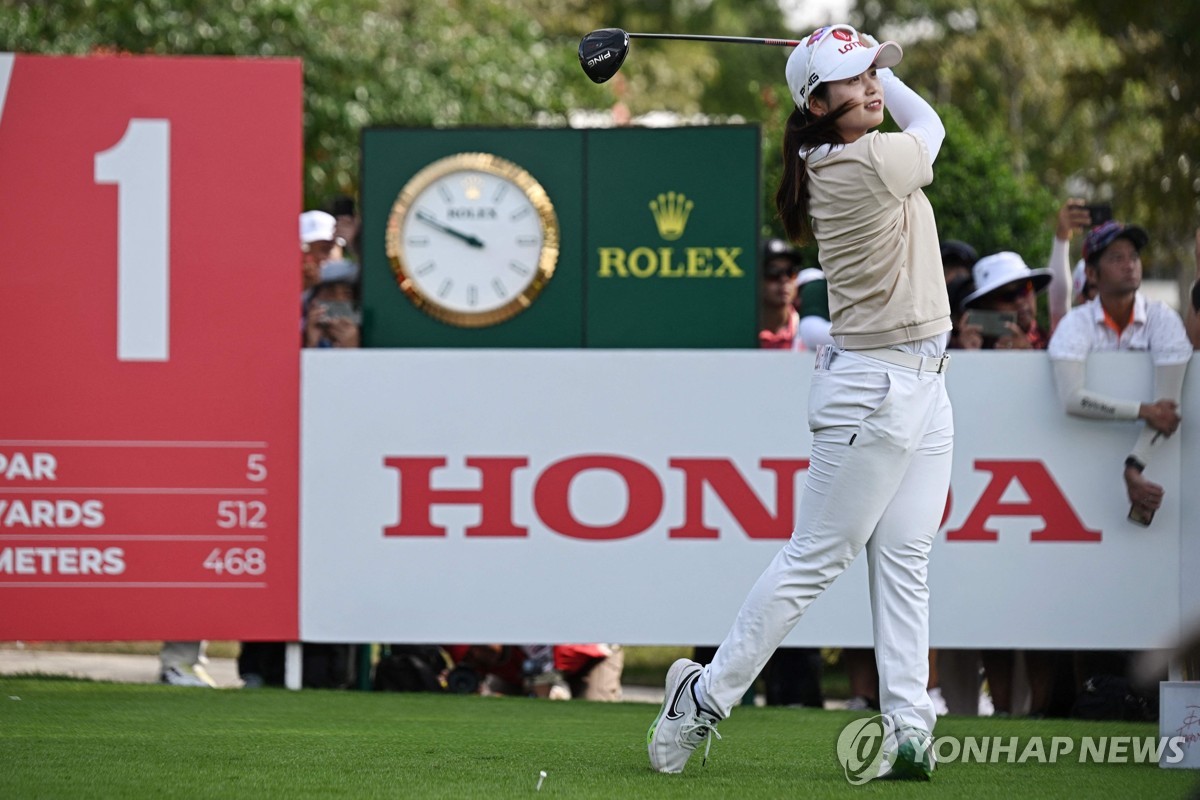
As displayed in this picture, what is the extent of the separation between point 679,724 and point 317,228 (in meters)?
5.04

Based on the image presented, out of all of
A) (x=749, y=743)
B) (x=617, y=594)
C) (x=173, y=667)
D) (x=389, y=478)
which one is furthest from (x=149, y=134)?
(x=749, y=743)

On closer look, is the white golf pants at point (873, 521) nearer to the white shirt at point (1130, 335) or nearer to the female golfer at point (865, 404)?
the female golfer at point (865, 404)

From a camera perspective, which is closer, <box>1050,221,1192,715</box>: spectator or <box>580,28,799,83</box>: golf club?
<box>580,28,799,83</box>: golf club

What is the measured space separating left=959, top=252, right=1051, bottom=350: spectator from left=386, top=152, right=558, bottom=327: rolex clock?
76.1 inches

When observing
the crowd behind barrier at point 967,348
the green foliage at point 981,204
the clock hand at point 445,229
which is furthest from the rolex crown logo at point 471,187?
the green foliage at point 981,204

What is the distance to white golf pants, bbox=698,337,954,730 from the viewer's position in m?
4.64

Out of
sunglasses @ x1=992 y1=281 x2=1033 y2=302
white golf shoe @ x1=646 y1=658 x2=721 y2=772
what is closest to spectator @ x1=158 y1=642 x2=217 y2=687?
white golf shoe @ x1=646 y1=658 x2=721 y2=772

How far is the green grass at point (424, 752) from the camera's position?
4.53 m

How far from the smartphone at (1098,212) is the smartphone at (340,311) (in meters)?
3.51

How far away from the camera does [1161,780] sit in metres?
4.78

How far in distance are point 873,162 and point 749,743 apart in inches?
82.9

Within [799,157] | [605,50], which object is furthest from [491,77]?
[799,157]

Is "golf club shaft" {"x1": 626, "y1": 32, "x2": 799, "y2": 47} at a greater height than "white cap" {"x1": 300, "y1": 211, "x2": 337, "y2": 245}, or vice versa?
"golf club shaft" {"x1": 626, "y1": 32, "x2": 799, "y2": 47}

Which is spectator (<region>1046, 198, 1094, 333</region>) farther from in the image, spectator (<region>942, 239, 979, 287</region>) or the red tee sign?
the red tee sign
